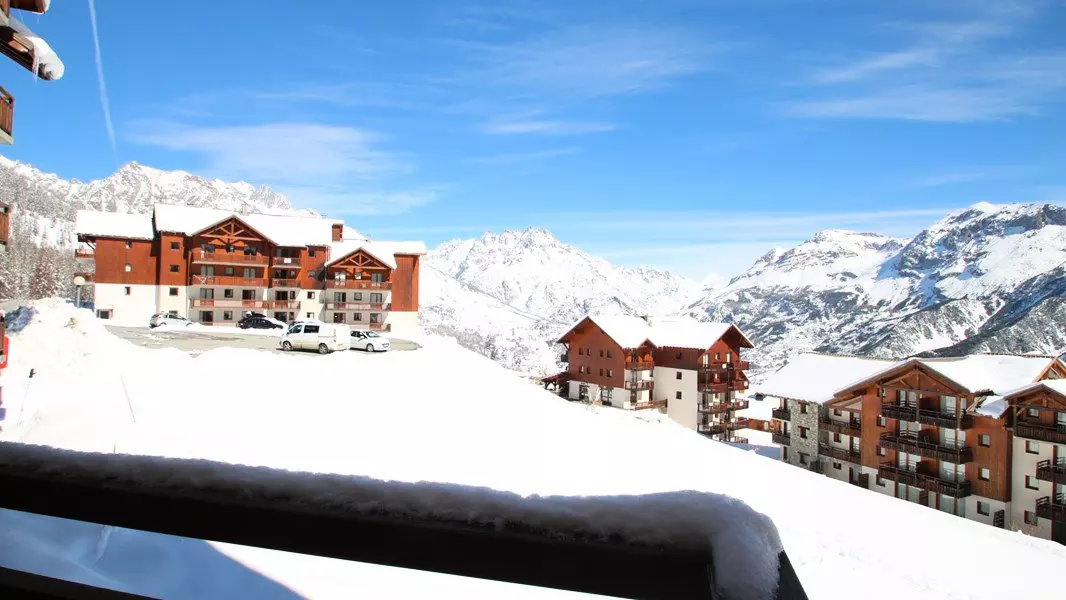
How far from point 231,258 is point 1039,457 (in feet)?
190

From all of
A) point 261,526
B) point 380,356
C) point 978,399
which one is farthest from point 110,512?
point 978,399

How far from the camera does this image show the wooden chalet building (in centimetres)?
1497

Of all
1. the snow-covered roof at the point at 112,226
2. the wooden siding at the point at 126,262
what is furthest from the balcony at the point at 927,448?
the snow-covered roof at the point at 112,226

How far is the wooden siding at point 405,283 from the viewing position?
57125 mm

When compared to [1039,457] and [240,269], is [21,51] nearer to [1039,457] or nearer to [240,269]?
[240,269]

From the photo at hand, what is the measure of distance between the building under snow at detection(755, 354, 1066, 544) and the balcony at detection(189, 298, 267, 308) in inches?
1656

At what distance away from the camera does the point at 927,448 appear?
37.7 metres

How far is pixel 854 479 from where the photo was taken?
42406 mm

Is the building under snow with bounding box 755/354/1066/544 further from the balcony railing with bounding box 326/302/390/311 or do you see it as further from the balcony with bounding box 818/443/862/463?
the balcony railing with bounding box 326/302/390/311

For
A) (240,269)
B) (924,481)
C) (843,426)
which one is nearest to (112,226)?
(240,269)

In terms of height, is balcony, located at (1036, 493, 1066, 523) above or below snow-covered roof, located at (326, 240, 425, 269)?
below

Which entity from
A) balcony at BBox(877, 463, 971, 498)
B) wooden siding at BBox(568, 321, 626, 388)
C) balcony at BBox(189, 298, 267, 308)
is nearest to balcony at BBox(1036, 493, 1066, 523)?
balcony at BBox(877, 463, 971, 498)

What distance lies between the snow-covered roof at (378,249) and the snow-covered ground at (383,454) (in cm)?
2534

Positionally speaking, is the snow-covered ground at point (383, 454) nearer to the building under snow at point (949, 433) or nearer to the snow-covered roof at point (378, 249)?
the building under snow at point (949, 433)
